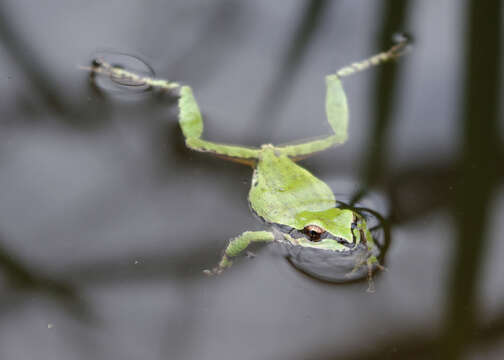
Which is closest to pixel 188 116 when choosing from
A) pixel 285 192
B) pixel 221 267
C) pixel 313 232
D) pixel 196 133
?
pixel 196 133

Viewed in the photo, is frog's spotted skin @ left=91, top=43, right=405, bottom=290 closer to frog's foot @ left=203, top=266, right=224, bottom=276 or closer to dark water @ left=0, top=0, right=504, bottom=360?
frog's foot @ left=203, top=266, right=224, bottom=276

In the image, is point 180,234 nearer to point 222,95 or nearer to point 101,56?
point 222,95

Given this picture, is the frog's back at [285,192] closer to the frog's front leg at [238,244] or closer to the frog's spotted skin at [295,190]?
the frog's spotted skin at [295,190]

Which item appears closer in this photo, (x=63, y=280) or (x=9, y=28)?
(x=63, y=280)

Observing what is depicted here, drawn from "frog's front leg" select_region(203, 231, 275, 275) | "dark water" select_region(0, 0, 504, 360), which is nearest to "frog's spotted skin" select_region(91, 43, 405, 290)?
"frog's front leg" select_region(203, 231, 275, 275)

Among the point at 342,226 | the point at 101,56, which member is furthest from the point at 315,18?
the point at 342,226

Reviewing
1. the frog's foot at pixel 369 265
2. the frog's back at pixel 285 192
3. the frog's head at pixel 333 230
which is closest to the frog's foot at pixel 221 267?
the frog's back at pixel 285 192

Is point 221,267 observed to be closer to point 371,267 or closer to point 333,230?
point 333,230
